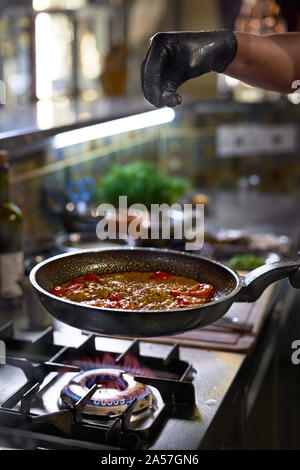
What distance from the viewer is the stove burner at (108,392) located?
3.42 feet

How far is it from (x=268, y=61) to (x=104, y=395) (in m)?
0.68

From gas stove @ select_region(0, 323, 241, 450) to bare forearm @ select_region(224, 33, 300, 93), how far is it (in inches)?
21.8

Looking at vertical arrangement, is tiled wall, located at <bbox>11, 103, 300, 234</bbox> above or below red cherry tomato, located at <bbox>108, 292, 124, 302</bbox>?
below

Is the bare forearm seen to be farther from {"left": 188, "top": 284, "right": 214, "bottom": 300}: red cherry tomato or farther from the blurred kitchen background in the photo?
the blurred kitchen background

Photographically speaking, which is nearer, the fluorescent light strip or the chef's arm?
the chef's arm

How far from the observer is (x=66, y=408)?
1055 millimetres

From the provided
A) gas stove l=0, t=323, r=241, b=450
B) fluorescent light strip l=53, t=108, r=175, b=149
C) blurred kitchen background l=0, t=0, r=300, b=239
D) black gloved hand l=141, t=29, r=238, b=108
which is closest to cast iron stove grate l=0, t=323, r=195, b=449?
gas stove l=0, t=323, r=241, b=450

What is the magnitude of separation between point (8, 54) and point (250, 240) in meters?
2.92

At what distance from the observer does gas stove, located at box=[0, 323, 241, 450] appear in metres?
0.99

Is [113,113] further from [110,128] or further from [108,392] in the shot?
[108,392]

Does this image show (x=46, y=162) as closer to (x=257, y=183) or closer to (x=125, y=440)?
(x=125, y=440)

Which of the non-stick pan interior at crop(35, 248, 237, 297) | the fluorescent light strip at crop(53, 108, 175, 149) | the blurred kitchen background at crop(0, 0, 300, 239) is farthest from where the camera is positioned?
the fluorescent light strip at crop(53, 108, 175, 149)
